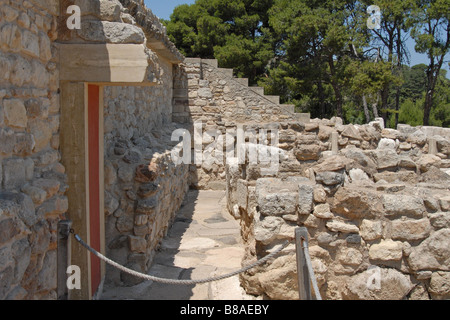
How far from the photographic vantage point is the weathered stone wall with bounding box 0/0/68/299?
7.64ft

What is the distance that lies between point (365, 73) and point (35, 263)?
540 inches

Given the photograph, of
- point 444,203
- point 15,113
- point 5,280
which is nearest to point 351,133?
point 444,203

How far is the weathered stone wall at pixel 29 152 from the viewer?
7.64 ft

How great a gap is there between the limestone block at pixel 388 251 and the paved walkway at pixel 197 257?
1.20m

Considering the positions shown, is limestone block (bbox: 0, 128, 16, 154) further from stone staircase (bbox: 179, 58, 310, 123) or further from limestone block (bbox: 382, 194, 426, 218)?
stone staircase (bbox: 179, 58, 310, 123)

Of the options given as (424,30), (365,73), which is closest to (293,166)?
(365,73)

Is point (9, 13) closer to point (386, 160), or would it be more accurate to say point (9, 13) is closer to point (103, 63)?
point (103, 63)

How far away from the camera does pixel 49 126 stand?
298cm

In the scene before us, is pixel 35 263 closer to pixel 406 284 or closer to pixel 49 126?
pixel 49 126

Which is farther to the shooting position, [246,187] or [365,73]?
[365,73]

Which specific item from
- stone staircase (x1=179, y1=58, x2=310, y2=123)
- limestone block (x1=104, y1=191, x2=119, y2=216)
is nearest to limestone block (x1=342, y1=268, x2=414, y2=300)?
limestone block (x1=104, y1=191, x2=119, y2=216)

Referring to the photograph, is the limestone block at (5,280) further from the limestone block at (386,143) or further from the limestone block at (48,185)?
the limestone block at (386,143)

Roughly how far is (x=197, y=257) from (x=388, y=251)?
2364 mm

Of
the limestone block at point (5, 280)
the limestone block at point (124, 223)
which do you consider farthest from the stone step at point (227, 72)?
the limestone block at point (5, 280)
